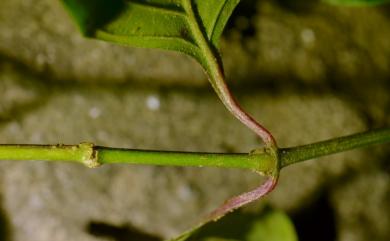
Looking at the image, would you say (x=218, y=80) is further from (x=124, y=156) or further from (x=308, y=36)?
(x=308, y=36)

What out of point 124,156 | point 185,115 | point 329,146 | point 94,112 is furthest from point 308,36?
point 124,156

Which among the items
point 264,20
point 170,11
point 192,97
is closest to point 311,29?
point 264,20

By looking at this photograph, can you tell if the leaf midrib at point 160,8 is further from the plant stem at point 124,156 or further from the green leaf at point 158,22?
the plant stem at point 124,156

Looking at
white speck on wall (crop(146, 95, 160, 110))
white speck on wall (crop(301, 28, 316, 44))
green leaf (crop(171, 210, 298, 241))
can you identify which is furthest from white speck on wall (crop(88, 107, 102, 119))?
white speck on wall (crop(301, 28, 316, 44))

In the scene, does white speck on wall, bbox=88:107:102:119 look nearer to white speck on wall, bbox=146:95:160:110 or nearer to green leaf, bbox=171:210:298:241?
white speck on wall, bbox=146:95:160:110

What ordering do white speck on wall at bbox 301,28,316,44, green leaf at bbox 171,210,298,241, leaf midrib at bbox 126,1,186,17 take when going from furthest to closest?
white speck on wall at bbox 301,28,316,44 → green leaf at bbox 171,210,298,241 → leaf midrib at bbox 126,1,186,17

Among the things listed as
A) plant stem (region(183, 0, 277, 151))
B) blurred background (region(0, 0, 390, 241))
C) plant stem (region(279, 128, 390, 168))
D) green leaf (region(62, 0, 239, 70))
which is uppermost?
green leaf (region(62, 0, 239, 70))

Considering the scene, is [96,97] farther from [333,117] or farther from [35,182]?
[333,117]
